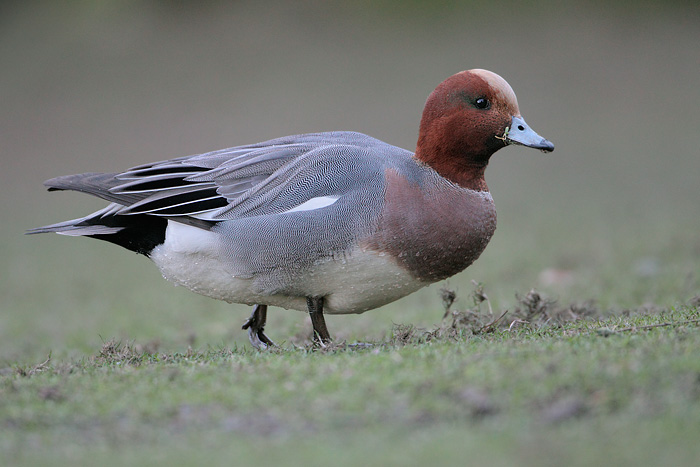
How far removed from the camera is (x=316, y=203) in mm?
4242

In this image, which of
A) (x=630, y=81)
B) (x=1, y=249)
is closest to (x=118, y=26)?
(x=1, y=249)

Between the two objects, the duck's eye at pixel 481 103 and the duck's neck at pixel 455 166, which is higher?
the duck's eye at pixel 481 103

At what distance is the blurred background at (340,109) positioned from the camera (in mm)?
8734

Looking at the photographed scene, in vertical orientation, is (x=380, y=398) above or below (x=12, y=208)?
above

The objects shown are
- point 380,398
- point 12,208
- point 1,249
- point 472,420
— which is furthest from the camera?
point 12,208

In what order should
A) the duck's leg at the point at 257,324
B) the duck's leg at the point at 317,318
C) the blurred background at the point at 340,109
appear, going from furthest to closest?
the blurred background at the point at 340,109 → the duck's leg at the point at 257,324 → the duck's leg at the point at 317,318

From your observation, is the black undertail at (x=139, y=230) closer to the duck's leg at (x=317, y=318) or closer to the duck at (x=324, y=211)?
the duck at (x=324, y=211)

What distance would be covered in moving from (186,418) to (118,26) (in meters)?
19.0

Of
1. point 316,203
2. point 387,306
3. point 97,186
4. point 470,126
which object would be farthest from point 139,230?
point 387,306

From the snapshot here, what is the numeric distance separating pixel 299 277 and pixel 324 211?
14.6 inches

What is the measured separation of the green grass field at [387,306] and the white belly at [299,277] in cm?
28

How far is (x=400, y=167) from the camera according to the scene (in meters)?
4.42

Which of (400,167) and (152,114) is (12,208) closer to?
(152,114)

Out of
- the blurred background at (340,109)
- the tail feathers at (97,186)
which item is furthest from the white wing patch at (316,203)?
the blurred background at (340,109)
